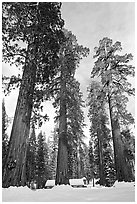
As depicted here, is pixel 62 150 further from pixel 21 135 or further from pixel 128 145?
pixel 21 135

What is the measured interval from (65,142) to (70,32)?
8737mm

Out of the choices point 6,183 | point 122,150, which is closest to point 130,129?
point 122,150

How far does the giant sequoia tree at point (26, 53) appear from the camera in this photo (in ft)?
20.7

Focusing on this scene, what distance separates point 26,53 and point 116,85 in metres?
7.96

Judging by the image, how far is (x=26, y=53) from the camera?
761 centimetres

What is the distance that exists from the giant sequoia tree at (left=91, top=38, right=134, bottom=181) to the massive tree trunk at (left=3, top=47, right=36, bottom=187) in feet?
23.6

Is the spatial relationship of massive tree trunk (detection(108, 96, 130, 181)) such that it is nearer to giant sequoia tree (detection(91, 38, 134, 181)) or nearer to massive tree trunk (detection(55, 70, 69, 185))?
giant sequoia tree (detection(91, 38, 134, 181))

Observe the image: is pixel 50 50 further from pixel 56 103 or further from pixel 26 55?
pixel 56 103

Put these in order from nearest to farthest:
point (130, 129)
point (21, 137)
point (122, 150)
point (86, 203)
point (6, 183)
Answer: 1. point (86, 203)
2. point (6, 183)
3. point (21, 137)
4. point (122, 150)
5. point (130, 129)

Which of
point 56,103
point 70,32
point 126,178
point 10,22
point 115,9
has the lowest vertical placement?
point 126,178

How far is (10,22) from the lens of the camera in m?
6.98

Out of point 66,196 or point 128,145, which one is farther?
point 128,145

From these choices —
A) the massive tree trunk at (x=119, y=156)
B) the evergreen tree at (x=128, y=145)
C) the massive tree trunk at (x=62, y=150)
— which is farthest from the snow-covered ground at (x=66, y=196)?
the evergreen tree at (x=128, y=145)

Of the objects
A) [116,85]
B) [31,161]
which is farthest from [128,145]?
[31,161]
